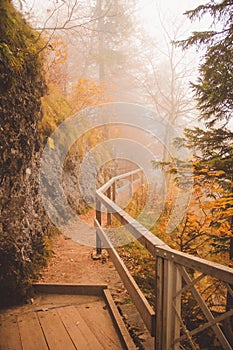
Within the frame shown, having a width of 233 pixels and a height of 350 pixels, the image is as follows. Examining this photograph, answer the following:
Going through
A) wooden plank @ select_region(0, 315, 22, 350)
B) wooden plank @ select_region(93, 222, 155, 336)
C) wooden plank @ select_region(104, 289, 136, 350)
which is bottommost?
wooden plank @ select_region(0, 315, 22, 350)

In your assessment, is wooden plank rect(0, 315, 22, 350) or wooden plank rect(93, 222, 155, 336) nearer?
wooden plank rect(93, 222, 155, 336)

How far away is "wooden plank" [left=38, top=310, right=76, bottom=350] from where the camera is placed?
2.70 metres

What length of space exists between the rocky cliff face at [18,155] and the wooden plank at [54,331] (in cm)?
54

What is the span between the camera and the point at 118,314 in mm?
3145

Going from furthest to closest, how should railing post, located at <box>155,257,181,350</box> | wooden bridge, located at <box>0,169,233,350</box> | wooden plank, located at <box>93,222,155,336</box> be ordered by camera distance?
wooden plank, located at <box>93,222,155,336</box> → railing post, located at <box>155,257,181,350</box> → wooden bridge, located at <box>0,169,233,350</box>

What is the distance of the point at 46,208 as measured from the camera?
19.3 ft

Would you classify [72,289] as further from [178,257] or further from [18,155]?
[178,257]

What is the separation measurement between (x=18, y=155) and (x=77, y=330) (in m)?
2.51

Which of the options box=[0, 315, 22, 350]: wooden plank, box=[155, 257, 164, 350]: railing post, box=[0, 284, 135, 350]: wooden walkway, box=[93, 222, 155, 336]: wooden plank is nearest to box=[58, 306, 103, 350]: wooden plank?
box=[0, 284, 135, 350]: wooden walkway

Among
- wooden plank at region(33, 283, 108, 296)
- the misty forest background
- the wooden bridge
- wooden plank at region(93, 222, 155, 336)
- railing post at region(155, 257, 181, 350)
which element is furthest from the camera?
wooden plank at region(33, 283, 108, 296)

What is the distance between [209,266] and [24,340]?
2.32m


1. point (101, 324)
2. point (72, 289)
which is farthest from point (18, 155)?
point (101, 324)

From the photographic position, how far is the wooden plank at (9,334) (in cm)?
266

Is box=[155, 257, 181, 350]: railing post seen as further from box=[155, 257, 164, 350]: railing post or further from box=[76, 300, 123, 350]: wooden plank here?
box=[76, 300, 123, 350]: wooden plank
